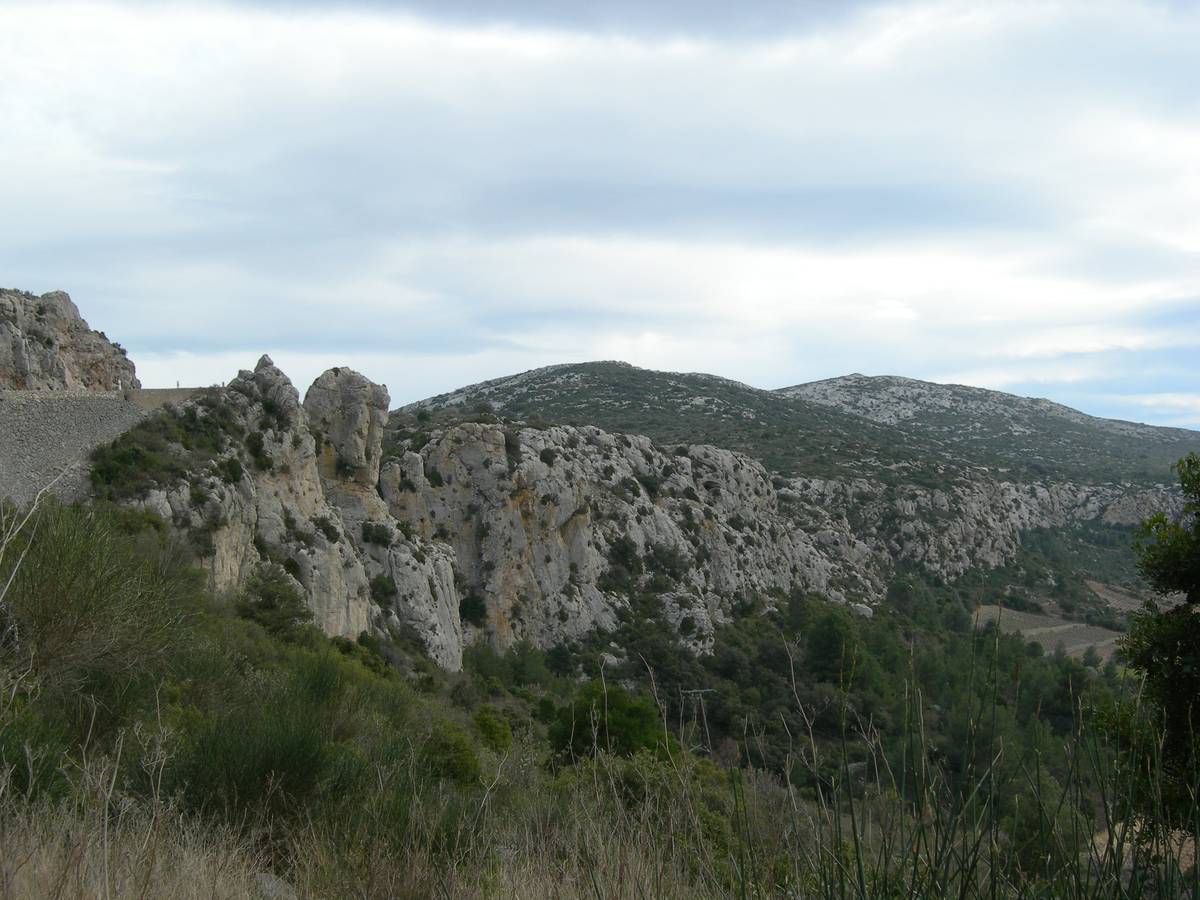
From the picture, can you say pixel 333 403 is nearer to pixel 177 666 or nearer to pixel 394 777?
pixel 177 666

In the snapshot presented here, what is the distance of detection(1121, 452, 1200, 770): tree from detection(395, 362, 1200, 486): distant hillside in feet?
124

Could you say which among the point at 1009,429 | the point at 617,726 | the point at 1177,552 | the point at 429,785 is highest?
the point at 1009,429

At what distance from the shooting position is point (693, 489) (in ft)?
135

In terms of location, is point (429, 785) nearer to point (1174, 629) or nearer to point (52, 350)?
point (1174, 629)

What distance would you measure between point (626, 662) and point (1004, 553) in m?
31.5

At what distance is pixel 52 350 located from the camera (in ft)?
76.2

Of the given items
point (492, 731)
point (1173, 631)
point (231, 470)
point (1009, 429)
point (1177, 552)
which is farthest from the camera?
point (1009, 429)

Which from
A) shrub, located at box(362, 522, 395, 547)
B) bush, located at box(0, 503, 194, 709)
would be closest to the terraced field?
shrub, located at box(362, 522, 395, 547)

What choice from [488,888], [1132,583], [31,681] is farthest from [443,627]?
[1132,583]

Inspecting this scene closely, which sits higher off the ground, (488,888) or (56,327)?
(56,327)

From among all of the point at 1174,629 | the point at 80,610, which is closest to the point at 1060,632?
the point at 1174,629

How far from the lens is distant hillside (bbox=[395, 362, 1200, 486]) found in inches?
2264

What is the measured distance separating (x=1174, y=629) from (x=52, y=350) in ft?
85.4

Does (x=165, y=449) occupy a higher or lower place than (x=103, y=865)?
higher
